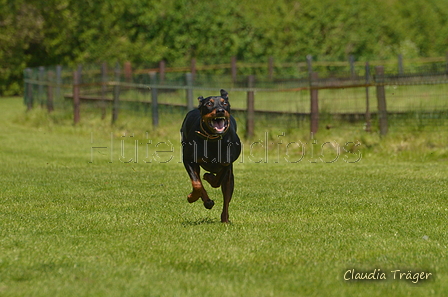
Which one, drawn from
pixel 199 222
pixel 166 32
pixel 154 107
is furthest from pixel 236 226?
pixel 166 32

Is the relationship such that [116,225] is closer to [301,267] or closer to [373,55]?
[301,267]

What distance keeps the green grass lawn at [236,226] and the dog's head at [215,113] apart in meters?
1.09

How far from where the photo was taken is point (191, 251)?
286 inches

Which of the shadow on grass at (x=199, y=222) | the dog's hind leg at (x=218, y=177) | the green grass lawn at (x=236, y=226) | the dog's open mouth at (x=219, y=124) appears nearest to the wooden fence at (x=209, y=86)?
the green grass lawn at (x=236, y=226)

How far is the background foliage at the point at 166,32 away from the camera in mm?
41031

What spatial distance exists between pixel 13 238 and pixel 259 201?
3.92 m

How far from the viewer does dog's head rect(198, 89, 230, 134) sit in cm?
799

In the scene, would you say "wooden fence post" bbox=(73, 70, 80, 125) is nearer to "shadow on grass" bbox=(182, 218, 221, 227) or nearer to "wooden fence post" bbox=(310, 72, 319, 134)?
"wooden fence post" bbox=(310, 72, 319, 134)

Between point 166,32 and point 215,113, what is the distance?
3526cm

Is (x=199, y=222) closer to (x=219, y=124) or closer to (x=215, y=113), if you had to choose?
(x=219, y=124)

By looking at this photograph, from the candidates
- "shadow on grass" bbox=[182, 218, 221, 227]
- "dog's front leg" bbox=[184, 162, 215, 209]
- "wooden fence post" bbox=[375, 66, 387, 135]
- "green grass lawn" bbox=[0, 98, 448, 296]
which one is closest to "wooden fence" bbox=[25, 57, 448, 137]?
"wooden fence post" bbox=[375, 66, 387, 135]

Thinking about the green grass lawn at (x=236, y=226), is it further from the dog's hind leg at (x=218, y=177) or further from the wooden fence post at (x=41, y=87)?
the wooden fence post at (x=41, y=87)

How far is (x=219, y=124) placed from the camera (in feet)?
26.9

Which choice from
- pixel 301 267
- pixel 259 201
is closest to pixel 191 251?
pixel 301 267
